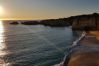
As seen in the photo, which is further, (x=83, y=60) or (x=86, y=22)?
(x=86, y=22)

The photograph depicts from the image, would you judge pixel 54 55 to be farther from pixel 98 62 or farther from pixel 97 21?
pixel 97 21

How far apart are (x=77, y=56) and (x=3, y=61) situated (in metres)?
8.75

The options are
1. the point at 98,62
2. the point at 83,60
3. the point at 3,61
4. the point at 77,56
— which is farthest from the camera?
the point at 3,61

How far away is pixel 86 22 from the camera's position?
8706cm

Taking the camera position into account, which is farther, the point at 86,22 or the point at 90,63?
the point at 86,22

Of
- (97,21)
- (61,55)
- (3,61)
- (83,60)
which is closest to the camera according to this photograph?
(83,60)

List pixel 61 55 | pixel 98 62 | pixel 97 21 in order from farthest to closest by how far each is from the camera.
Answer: pixel 97 21 → pixel 61 55 → pixel 98 62

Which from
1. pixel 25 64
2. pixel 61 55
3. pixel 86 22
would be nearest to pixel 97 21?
pixel 86 22

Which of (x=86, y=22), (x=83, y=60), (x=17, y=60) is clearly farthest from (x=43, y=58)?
(x=86, y=22)

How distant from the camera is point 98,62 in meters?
19.5

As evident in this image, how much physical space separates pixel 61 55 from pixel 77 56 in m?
5.40

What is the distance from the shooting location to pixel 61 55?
2784 centimetres

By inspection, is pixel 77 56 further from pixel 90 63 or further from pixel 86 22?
pixel 86 22

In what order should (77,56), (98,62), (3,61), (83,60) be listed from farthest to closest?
1. (3,61)
2. (77,56)
3. (83,60)
4. (98,62)
